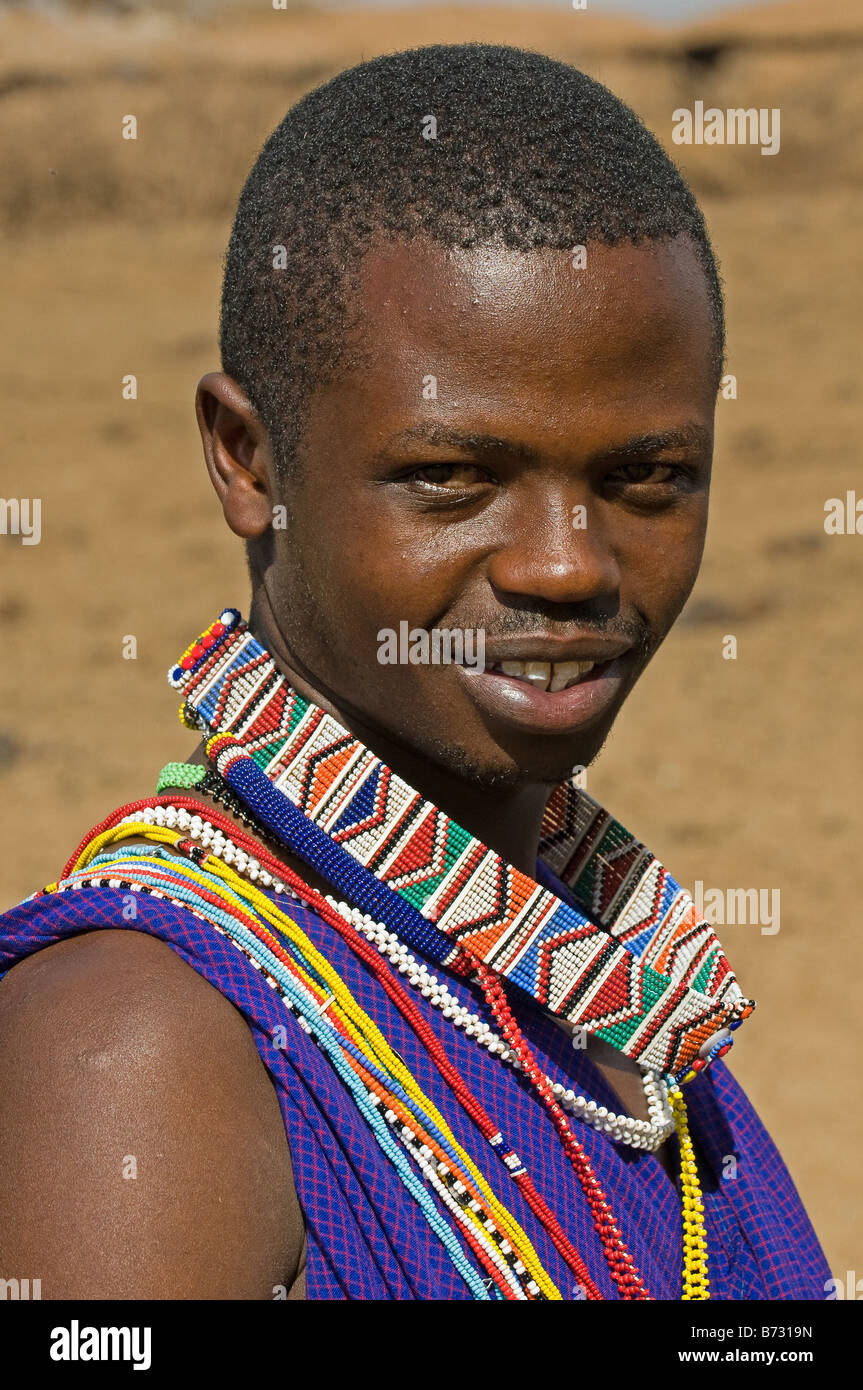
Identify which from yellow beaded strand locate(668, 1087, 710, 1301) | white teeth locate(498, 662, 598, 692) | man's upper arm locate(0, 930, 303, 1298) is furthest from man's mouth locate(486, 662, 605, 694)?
yellow beaded strand locate(668, 1087, 710, 1301)

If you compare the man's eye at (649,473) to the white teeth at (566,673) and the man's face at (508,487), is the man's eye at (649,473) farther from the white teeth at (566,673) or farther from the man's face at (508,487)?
the white teeth at (566,673)

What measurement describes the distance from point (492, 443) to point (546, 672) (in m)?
0.27

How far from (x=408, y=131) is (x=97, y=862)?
872mm

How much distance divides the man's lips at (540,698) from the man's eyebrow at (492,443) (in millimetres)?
225

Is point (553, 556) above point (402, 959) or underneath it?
above

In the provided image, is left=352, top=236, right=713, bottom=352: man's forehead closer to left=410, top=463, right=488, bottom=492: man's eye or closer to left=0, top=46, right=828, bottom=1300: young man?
left=0, top=46, right=828, bottom=1300: young man

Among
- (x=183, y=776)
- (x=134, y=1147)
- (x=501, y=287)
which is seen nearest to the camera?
(x=134, y=1147)

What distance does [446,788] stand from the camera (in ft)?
6.79

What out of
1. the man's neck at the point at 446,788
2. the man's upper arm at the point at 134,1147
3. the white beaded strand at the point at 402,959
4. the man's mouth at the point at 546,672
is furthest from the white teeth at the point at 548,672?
the man's upper arm at the point at 134,1147

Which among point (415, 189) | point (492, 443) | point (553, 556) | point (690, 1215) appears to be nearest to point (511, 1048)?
point (690, 1215)

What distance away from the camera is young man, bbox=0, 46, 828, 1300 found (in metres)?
1.66

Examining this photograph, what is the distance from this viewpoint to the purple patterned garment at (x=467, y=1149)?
1.63 metres

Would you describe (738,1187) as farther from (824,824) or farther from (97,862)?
(824,824)

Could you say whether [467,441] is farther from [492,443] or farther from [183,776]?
[183,776]
